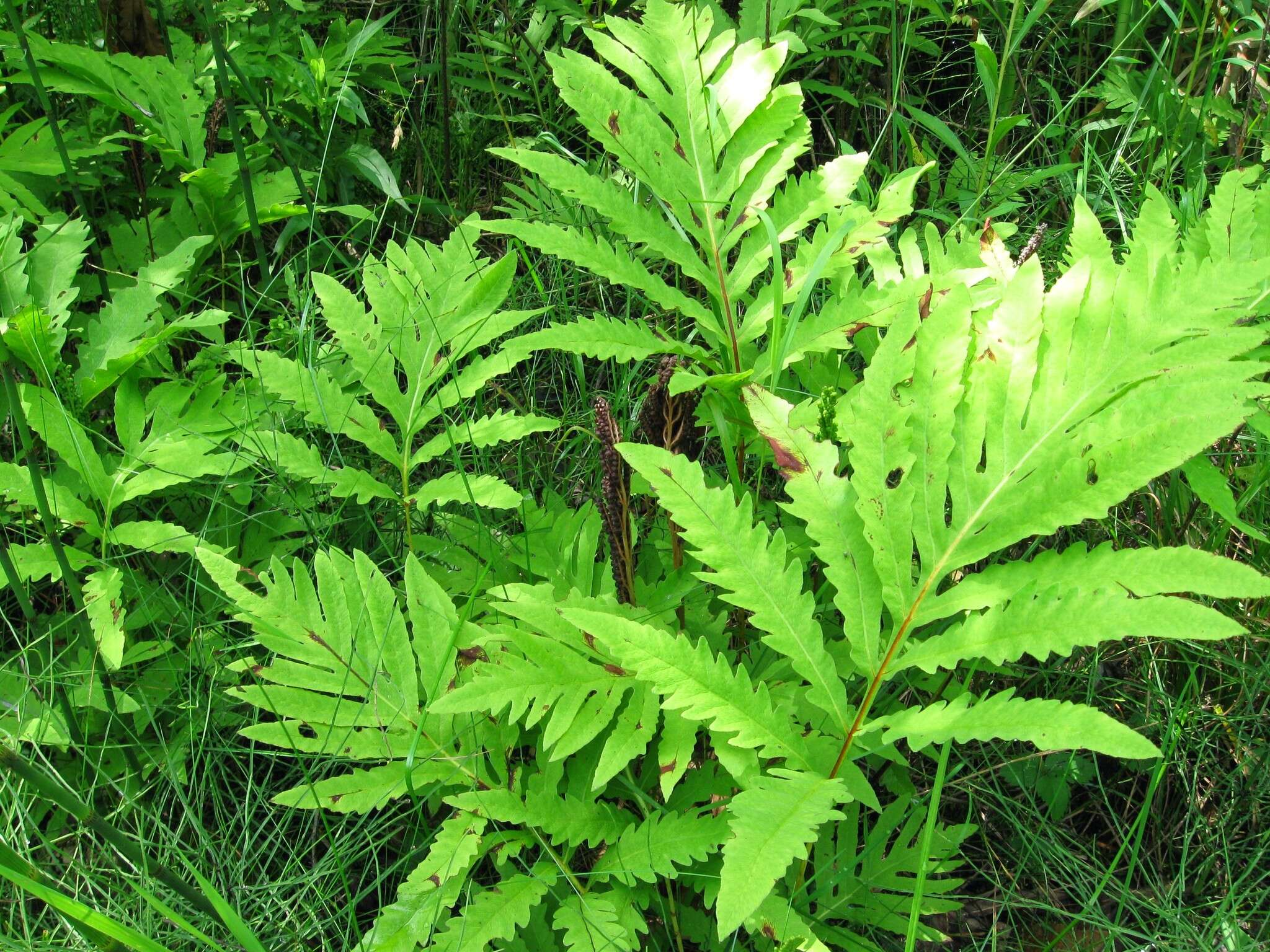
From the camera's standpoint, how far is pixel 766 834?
51.3 inches

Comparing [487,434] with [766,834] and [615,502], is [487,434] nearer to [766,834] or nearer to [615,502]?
[615,502]

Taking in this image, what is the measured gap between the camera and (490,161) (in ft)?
10.5

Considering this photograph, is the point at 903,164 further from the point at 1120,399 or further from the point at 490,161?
the point at 1120,399

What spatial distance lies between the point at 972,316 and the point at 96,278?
191cm

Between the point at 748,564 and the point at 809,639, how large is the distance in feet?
0.43

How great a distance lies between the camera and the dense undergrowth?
1.46 m

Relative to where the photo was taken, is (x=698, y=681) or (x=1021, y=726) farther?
(x=698, y=681)

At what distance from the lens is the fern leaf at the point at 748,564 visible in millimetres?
1480

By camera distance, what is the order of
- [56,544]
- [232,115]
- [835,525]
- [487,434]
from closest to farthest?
[835,525] → [56,544] → [487,434] → [232,115]

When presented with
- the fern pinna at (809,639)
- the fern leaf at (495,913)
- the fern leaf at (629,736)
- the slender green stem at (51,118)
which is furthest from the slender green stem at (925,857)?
the slender green stem at (51,118)

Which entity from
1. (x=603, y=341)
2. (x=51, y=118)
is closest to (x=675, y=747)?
(x=603, y=341)

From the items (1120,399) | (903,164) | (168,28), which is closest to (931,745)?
(1120,399)

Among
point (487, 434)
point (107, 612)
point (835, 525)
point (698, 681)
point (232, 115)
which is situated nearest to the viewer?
point (698, 681)

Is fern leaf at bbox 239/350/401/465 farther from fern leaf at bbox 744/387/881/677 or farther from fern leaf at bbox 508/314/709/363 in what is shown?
fern leaf at bbox 744/387/881/677
